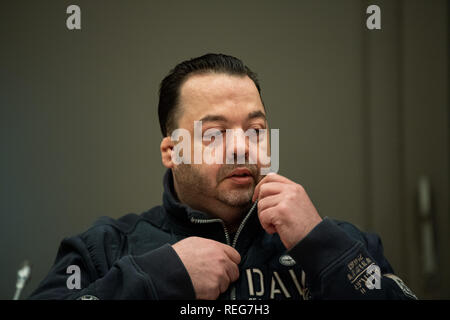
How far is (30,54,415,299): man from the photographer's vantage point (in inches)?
30.0

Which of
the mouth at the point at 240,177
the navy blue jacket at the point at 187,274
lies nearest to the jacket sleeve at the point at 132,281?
the navy blue jacket at the point at 187,274

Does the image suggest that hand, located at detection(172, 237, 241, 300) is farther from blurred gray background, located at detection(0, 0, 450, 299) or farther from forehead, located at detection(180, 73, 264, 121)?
blurred gray background, located at detection(0, 0, 450, 299)

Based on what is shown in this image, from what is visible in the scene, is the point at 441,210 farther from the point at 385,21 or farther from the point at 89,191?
the point at 89,191

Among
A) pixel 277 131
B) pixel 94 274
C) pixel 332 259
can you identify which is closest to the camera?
pixel 332 259

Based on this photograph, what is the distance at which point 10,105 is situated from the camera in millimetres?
1447

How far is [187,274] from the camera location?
2.53 feet

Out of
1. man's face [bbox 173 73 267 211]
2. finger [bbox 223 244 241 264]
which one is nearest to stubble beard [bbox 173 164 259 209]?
man's face [bbox 173 73 267 211]

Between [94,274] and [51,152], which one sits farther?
[51,152]

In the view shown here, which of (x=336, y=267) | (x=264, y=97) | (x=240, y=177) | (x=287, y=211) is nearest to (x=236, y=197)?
(x=240, y=177)

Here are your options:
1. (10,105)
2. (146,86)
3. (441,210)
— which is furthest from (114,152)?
(441,210)

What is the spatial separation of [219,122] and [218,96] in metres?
0.07

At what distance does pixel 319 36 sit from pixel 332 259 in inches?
38.1

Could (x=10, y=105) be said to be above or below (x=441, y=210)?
above

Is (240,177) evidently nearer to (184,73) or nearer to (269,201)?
(269,201)
